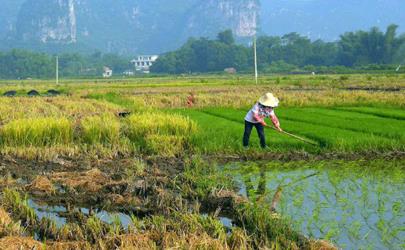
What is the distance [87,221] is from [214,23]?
176610mm

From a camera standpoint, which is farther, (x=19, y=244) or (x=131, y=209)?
(x=131, y=209)

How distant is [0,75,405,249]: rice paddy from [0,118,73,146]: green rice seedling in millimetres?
20

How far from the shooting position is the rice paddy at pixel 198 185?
4910mm

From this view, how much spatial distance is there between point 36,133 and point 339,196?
583 cm

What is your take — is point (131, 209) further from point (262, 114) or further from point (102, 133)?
point (102, 133)

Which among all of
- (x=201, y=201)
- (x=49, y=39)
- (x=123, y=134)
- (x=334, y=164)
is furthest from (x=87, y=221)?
(x=49, y=39)

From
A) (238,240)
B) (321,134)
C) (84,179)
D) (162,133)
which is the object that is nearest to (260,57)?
(321,134)

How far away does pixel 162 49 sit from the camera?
17538 centimetres

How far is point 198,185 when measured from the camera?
6.92 m

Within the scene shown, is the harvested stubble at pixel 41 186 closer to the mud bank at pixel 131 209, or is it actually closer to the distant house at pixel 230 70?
the mud bank at pixel 131 209

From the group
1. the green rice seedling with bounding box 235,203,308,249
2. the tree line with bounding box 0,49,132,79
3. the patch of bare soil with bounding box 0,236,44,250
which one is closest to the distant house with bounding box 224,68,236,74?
the tree line with bounding box 0,49,132,79

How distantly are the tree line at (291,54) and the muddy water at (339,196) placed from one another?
204ft

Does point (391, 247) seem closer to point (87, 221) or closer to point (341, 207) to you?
point (341, 207)

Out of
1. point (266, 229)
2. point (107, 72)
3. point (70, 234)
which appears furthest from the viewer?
point (107, 72)
